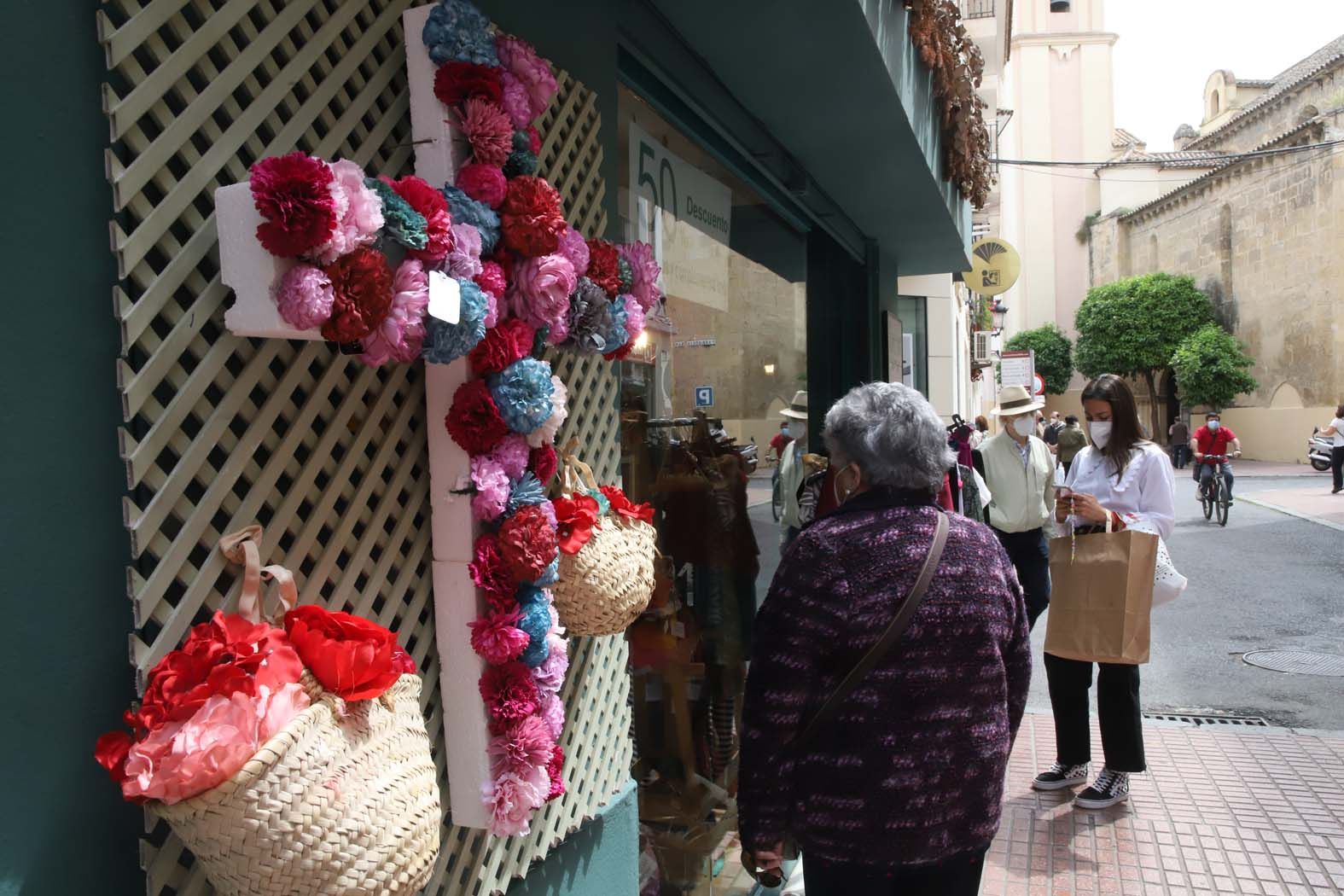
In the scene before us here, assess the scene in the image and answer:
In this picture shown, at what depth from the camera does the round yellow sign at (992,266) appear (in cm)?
1661

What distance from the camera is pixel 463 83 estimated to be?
7.07ft

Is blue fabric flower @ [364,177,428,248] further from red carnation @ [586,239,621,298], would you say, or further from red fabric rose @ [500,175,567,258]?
red carnation @ [586,239,621,298]

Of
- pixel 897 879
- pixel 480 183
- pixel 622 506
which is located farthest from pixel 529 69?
pixel 897 879

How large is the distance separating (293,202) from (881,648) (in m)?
1.45

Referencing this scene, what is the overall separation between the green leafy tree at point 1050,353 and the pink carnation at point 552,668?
49493 mm

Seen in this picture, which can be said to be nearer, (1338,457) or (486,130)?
(486,130)

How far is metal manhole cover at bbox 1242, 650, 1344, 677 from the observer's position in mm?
7359

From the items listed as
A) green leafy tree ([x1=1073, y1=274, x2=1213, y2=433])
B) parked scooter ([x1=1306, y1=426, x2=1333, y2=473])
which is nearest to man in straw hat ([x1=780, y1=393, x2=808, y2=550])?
parked scooter ([x1=1306, y1=426, x2=1333, y2=473])

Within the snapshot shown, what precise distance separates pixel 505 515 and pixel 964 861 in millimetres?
1321

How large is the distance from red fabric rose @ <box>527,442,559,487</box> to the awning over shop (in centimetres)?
206

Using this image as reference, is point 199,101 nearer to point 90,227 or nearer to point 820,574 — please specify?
point 90,227

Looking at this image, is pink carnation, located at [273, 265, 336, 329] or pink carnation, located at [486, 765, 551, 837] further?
pink carnation, located at [486, 765, 551, 837]

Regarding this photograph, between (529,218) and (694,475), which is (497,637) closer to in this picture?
(529,218)

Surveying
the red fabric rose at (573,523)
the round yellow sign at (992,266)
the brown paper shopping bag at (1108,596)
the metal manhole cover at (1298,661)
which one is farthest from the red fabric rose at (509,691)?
the round yellow sign at (992,266)
